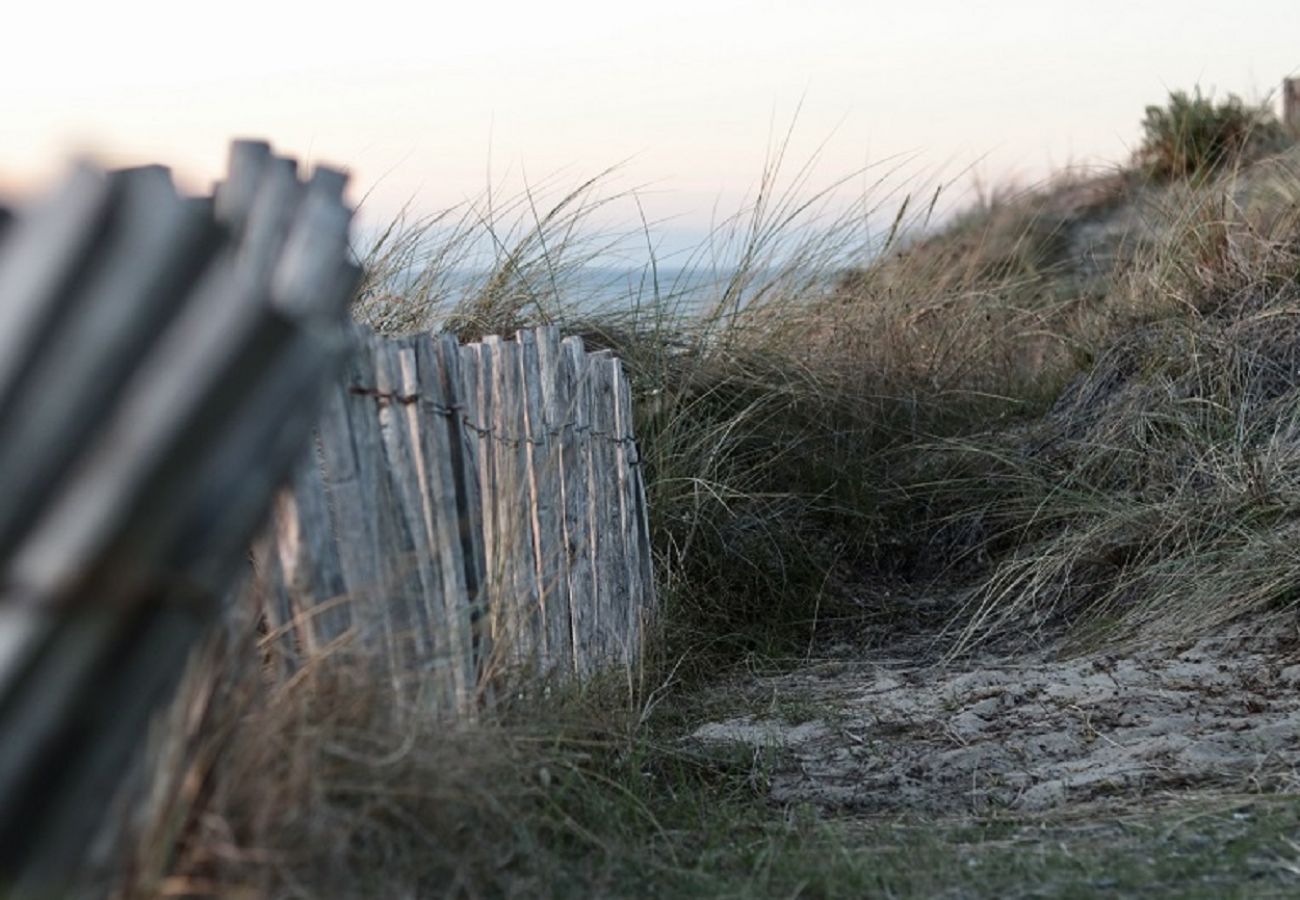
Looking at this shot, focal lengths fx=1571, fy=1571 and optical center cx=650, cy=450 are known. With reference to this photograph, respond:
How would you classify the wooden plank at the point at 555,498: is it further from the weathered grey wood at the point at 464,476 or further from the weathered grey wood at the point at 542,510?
the weathered grey wood at the point at 464,476

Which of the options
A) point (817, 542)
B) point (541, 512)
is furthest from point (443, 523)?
point (817, 542)

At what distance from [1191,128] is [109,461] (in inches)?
482

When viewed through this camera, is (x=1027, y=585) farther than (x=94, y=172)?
Yes

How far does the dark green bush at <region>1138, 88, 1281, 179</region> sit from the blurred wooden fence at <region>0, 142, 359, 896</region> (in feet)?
36.9

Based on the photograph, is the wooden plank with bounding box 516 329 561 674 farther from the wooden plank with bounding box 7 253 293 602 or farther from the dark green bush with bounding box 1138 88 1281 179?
the dark green bush with bounding box 1138 88 1281 179

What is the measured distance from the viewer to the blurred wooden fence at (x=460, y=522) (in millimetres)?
2502

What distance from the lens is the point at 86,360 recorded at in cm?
141

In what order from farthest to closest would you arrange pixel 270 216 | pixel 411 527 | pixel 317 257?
pixel 411 527, pixel 270 216, pixel 317 257

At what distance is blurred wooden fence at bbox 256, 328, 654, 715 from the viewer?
2.50 m

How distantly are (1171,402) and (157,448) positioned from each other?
200 inches

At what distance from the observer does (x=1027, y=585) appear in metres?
5.34

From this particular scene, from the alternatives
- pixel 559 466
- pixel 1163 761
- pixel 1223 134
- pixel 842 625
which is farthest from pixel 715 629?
pixel 1223 134

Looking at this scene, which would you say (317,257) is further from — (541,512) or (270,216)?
(541,512)

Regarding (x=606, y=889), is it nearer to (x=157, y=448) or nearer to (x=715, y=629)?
(x=157, y=448)
